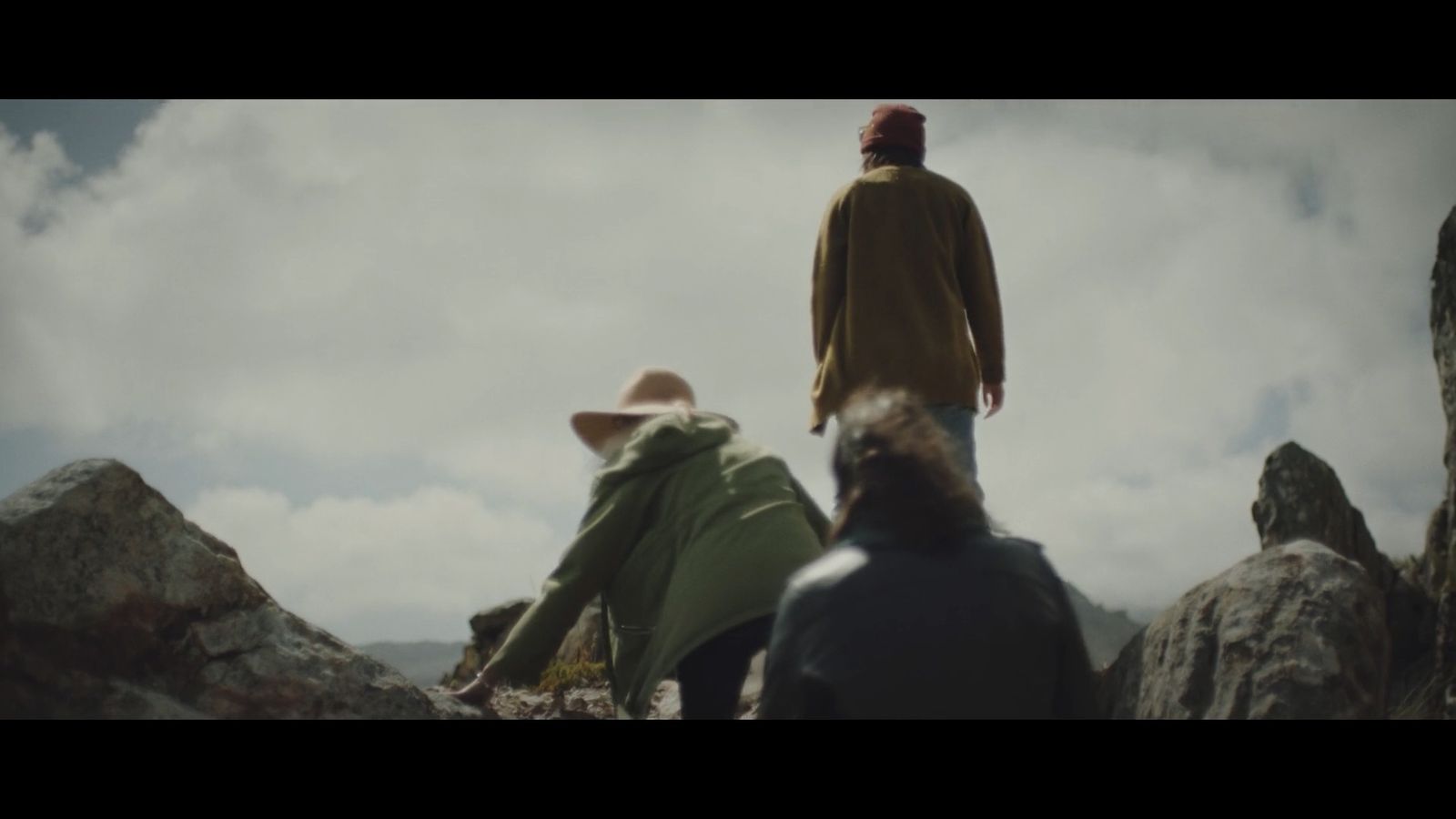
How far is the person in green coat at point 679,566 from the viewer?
359cm

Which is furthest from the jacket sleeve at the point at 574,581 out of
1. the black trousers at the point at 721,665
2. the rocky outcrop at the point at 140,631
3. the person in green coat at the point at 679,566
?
the rocky outcrop at the point at 140,631

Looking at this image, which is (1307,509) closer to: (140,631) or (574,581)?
(574,581)

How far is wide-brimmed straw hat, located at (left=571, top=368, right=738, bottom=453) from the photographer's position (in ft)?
14.0

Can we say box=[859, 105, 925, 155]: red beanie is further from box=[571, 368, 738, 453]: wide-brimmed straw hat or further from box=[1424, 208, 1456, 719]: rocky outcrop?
box=[1424, 208, 1456, 719]: rocky outcrop

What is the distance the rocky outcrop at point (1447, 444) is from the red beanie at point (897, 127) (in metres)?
3.22

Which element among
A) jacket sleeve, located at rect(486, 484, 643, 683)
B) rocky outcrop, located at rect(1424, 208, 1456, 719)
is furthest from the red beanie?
rocky outcrop, located at rect(1424, 208, 1456, 719)

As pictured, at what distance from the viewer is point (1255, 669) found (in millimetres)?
4086

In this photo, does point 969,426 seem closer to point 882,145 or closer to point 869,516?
point 882,145

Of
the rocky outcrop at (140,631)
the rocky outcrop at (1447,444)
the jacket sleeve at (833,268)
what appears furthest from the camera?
the rocky outcrop at (1447,444)

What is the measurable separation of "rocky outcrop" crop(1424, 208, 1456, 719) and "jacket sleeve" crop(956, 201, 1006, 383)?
2.66 meters

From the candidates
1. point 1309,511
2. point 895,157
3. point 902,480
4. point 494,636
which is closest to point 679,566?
point 902,480

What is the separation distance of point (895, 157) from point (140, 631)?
3.68 m

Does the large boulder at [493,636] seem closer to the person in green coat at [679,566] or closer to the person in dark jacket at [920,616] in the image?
the person in green coat at [679,566]

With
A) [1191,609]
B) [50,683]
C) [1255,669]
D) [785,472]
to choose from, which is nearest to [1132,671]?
[1191,609]
